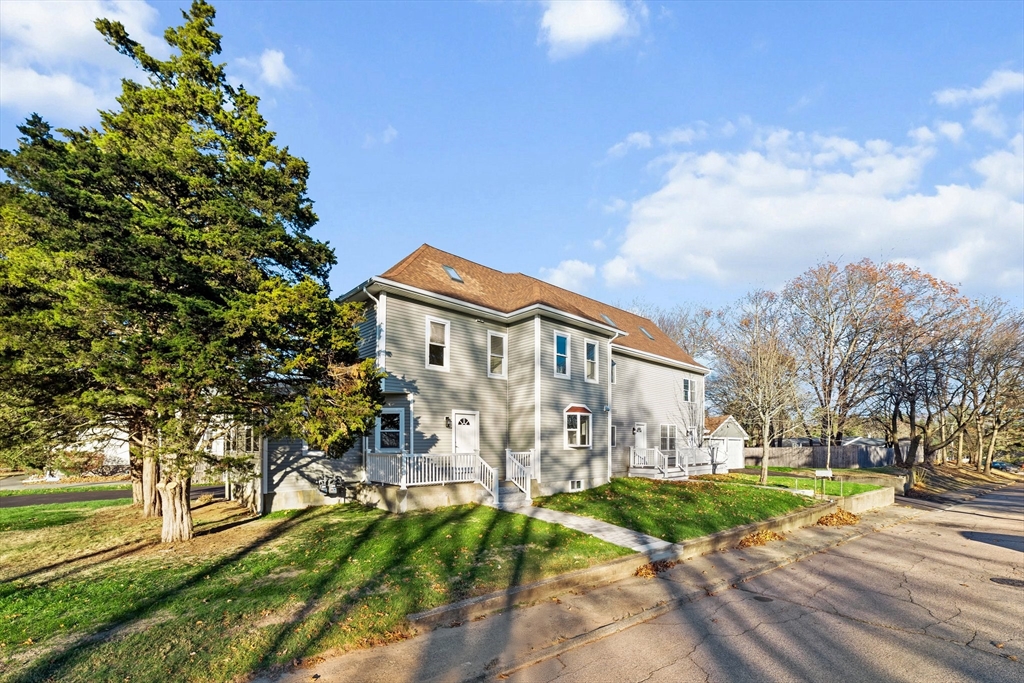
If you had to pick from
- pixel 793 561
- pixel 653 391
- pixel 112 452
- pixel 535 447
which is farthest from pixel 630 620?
pixel 112 452

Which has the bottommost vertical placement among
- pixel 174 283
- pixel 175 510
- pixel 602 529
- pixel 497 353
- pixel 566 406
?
pixel 602 529

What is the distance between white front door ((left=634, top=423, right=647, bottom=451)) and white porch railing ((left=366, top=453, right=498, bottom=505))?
9.96m

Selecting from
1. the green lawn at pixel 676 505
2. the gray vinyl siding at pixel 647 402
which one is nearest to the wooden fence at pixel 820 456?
the gray vinyl siding at pixel 647 402

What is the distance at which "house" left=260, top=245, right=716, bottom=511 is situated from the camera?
45.2 feet

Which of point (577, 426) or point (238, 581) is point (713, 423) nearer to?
point (577, 426)

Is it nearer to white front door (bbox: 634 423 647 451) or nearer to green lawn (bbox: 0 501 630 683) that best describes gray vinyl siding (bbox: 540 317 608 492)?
green lawn (bbox: 0 501 630 683)

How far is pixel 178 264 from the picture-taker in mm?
9375

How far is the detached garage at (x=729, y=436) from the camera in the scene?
94.4 ft

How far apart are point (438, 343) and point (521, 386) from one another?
10.2 ft

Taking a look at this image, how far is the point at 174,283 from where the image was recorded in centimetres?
973

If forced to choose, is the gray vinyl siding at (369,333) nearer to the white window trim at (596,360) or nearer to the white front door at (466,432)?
the white front door at (466,432)

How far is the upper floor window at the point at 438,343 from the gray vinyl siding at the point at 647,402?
865 cm

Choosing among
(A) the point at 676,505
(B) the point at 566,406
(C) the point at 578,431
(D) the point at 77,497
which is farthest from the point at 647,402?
(D) the point at 77,497

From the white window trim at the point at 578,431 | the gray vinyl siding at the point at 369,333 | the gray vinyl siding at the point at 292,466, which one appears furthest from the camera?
the white window trim at the point at 578,431
